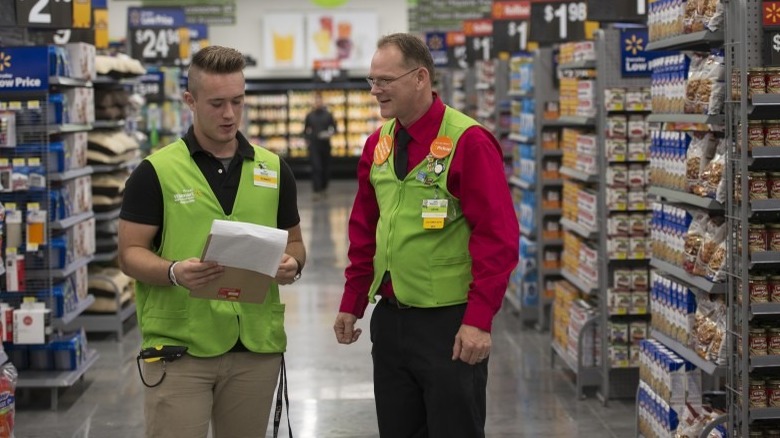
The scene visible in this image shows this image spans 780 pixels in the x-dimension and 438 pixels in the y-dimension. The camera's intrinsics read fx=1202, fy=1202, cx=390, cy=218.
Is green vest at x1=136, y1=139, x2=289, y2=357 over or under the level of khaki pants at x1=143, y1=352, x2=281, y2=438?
over

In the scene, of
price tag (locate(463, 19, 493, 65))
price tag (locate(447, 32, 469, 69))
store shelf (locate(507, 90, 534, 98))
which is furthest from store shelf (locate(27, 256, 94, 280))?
price tag (locate(447, 32, 469, 69))

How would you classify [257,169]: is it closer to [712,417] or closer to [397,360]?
[397,360]

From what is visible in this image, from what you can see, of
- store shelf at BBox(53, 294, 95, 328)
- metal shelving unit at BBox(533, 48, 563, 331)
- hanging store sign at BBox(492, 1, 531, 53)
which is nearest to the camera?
store shelf at BBox(53, 294, 95, 328)

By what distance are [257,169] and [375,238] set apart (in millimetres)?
571

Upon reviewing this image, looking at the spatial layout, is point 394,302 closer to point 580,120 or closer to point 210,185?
point 210,185

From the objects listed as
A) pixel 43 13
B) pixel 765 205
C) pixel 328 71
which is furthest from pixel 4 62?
pixel 328 71

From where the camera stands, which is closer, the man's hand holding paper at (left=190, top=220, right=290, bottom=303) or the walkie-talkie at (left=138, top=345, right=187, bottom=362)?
the man's hand holding paper at (left=190, top=220, right=290, bottom=303)

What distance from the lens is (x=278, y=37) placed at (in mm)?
27047

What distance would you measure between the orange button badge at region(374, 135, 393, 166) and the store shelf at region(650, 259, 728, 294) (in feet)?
5.93

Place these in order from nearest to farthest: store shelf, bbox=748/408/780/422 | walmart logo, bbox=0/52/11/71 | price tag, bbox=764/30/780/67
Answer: price tag, bbox=764/30/780/67 < store shelf, bbox=748/408/780/422 < walmart logo, bbox=0/52/11/71

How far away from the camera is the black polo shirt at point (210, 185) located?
3.46 meters

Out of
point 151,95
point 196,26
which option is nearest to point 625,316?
point 151,95

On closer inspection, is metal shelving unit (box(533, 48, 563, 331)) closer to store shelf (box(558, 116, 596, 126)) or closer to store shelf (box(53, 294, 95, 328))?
store shelf (box(558, 116, 596, 126))

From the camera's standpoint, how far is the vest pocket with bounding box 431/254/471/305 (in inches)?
144
